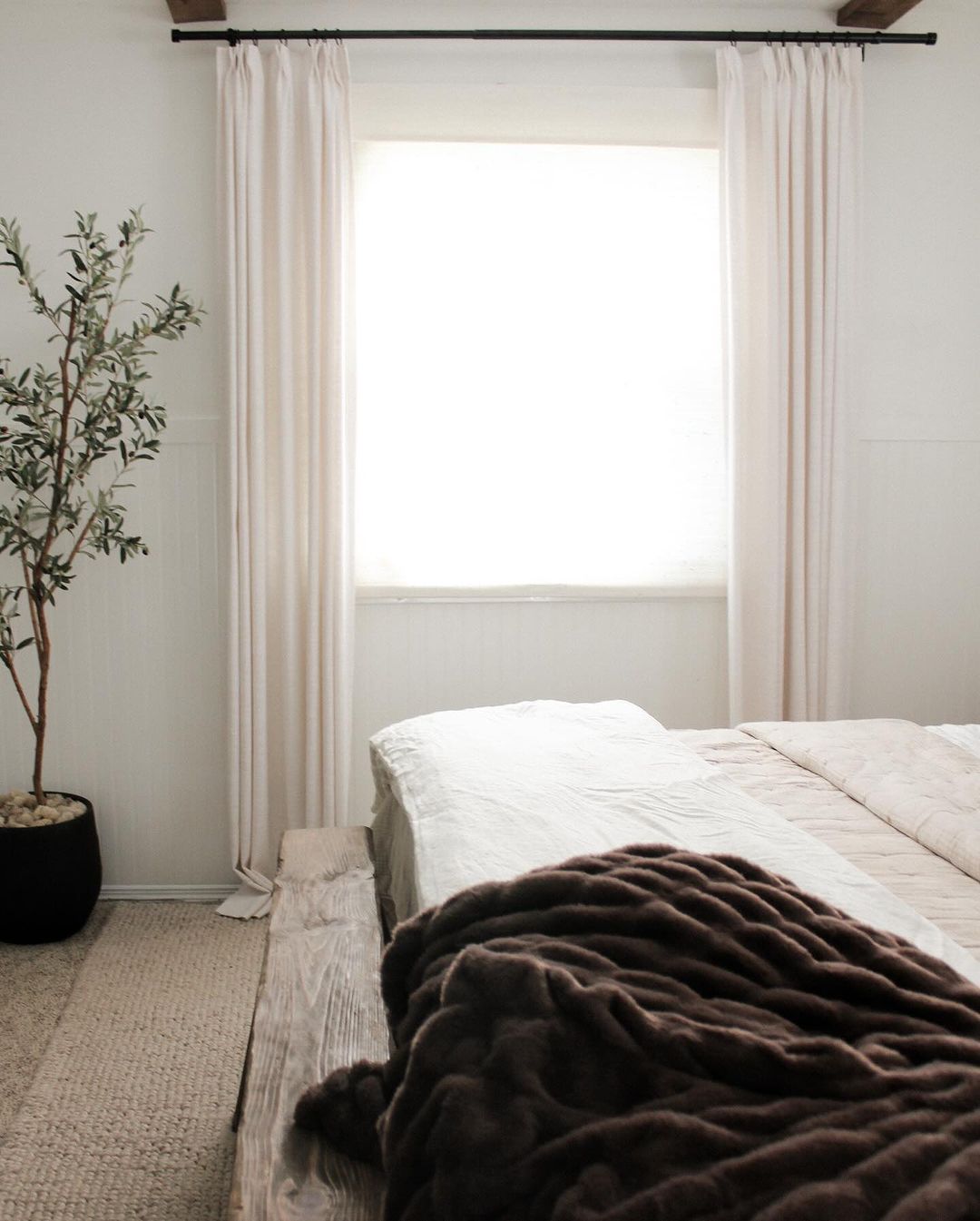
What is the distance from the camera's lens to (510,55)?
3162 mm

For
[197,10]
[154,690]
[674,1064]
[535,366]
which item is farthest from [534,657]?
[674,1064]

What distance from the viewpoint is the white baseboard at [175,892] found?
3.30 m

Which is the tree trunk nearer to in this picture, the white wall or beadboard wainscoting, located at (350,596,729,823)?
the white wall

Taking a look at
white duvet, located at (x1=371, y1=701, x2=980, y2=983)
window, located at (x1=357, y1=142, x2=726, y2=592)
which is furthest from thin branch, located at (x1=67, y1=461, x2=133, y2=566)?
white duvet, located at (x1=371, y1=701, x2=980, y2=983)

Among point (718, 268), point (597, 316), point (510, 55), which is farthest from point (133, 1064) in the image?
point (510, 55)

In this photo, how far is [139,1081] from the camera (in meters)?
2.27

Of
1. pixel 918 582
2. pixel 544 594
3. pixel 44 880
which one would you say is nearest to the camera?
pixel 44 880

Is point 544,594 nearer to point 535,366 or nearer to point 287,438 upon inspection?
point 535,366

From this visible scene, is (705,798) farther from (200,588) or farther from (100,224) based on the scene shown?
(100,224)

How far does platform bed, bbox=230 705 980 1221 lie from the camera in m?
1.21

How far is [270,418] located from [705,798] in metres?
1.92

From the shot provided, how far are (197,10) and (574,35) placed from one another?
1054mm

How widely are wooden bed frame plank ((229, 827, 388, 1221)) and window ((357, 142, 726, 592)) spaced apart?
1316mm

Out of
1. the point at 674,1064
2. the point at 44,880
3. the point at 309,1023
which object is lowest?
the point at 44,880
